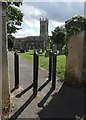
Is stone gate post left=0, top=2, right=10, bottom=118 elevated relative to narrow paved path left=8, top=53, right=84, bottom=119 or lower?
elevated

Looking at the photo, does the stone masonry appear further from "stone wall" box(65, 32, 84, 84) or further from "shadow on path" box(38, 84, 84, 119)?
"shadow on path" box(38, 84, 84, 119)

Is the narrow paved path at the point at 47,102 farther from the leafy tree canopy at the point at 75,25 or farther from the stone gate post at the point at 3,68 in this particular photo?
the leafy tree canopy at the point at 75,25

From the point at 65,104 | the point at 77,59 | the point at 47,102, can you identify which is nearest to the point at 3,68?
the point at 47,102

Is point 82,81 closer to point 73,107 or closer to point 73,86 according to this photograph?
point 73,86

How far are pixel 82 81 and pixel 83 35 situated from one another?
170cm

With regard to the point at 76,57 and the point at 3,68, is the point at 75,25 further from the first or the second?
the point at 3,68

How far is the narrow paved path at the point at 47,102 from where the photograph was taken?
293 inches

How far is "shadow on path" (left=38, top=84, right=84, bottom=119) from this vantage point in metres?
7.44

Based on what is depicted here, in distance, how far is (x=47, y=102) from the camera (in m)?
8.54

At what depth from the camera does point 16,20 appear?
103 feet

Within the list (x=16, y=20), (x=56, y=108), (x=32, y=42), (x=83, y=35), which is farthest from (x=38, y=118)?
(x=32, y=42)

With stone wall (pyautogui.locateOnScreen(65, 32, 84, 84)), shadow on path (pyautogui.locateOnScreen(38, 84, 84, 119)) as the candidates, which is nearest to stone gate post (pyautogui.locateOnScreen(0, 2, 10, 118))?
shadow on path (pyautogui.locateOnScreen(38, 84, 84, 119))

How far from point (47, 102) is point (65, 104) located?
553 millimetres

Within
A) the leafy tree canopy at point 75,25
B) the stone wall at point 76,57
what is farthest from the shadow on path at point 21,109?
the leafy tree canopy at point 75,25
